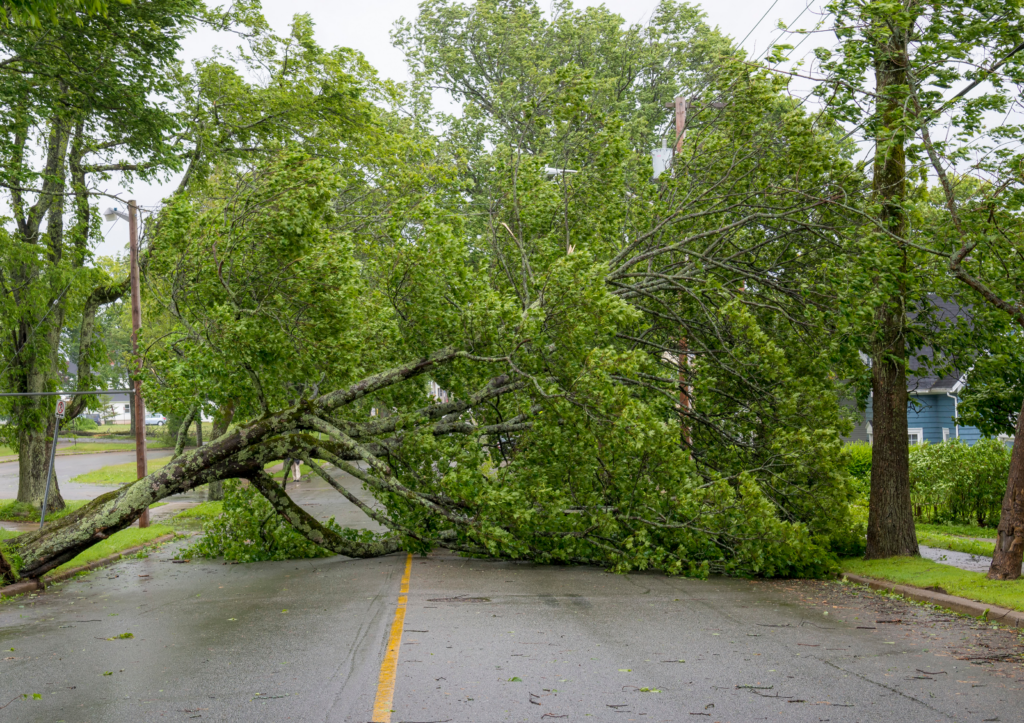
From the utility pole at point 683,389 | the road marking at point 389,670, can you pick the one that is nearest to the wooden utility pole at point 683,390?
the utility pole at point 683,389

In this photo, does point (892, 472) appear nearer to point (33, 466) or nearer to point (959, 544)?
point (959, 544)

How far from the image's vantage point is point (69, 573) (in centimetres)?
1447

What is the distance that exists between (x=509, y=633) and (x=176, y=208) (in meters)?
8.15

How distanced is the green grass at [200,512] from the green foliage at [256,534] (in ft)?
25.5

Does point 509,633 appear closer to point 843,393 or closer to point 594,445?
point 594,445

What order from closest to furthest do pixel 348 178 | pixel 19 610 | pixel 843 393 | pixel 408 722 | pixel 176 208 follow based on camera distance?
pixel 408 722 → pixel 19 610 → pixel 176 208 → pixel 843 393 → pixel 348 178

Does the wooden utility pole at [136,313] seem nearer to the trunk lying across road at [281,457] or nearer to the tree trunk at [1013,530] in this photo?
the trunk lying across road at [281,457]

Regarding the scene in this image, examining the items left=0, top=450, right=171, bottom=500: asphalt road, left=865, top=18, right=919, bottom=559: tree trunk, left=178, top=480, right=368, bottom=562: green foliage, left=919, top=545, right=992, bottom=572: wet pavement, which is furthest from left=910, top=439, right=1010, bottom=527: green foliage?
left=0, top=450, right=171, bottom=500: asphalt road

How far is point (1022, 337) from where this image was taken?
39.9 ft

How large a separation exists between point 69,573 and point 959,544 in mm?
14402

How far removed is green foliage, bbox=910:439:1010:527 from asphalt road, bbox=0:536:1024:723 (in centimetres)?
710

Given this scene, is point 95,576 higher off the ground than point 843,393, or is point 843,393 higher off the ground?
point 843,393

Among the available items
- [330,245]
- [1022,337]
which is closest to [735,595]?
[1022,337]

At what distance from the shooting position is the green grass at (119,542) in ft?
51.1
